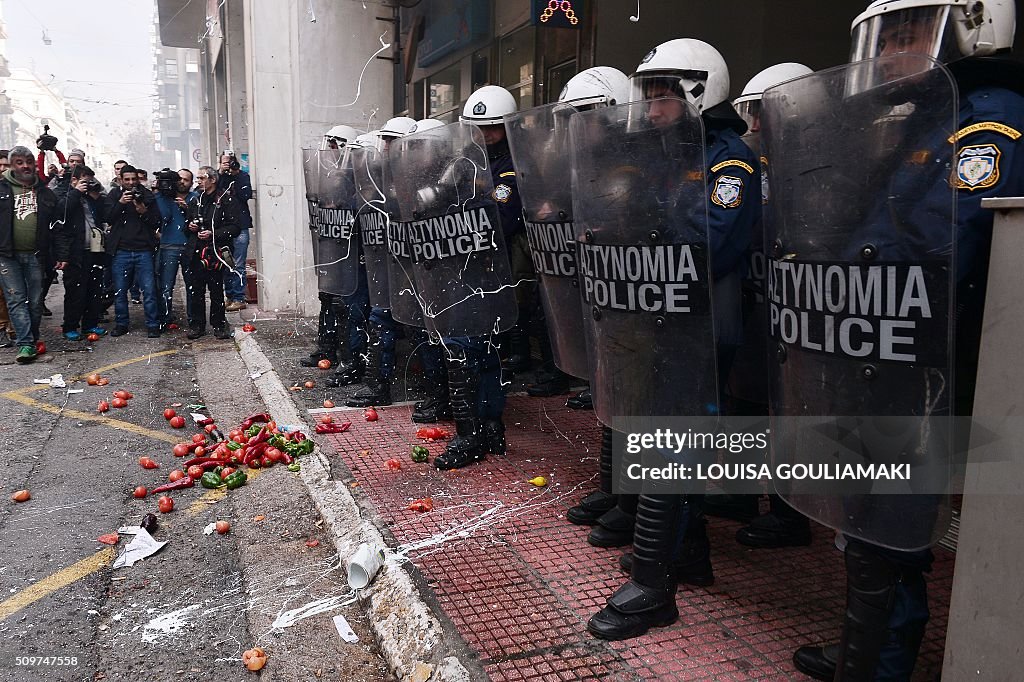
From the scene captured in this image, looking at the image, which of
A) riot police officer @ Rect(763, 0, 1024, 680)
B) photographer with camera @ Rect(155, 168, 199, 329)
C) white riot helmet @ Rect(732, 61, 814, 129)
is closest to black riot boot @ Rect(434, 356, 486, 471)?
white riot helmet @ Rect(732, 61, 814, 129)

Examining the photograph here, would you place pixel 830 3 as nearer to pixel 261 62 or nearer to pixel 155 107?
pixel 261 62

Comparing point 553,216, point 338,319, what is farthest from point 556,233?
point 338,319

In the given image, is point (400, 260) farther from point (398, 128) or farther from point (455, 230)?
point (398, 128)

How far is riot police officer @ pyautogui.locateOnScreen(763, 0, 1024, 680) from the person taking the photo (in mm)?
1742

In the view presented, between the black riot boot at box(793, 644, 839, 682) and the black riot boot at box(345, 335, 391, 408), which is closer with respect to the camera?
the black riot boot at box(793, 644, 839, 682)

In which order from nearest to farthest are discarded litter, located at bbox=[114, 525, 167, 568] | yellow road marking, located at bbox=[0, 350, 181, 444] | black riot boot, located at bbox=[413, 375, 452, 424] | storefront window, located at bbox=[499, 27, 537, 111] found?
discarded litter, located at bbox=[114, 525, 167, 568]
black riot boot, located at bbox=[413, 375, 452, 424]
yellow road marking, located at bbox=[0, 350, 181, 444]
storefront window, located at bbox=[499, 27, 537, 111]

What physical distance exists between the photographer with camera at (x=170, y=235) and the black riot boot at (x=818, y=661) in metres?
8.58

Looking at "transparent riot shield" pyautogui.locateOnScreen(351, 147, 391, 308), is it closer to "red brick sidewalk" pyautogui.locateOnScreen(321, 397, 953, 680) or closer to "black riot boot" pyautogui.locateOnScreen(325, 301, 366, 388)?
"black riot boot" pyautogui.locateOnScreen(325, 301, 366, 388)

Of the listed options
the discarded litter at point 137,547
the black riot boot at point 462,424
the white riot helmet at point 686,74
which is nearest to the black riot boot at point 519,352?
the black riot boot at point 462,424

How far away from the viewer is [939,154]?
1.73m

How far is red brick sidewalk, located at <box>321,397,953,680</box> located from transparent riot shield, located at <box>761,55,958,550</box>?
829mm

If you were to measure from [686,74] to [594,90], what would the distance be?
1269 mm

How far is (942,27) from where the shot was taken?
1983mm

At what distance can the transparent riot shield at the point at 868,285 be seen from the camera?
1747mm
